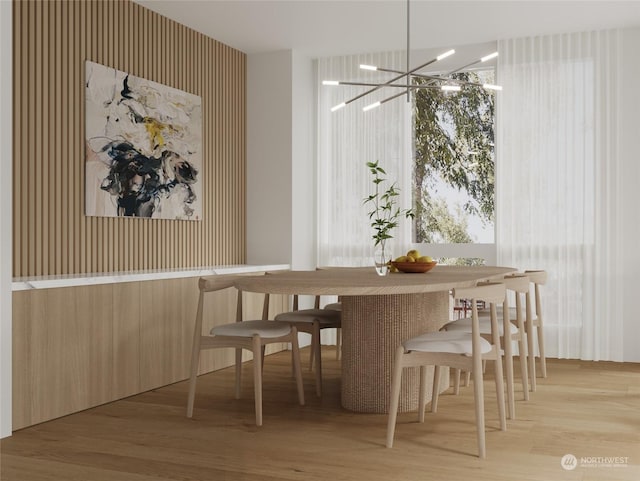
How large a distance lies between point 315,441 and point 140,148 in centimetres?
273

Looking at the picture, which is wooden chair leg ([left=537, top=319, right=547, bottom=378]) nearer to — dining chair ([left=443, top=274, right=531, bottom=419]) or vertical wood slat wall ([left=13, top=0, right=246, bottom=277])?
dining chair ([left=443, top=274, right=531, bottom=419])

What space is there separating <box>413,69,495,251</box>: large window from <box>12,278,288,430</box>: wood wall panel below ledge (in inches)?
95.8

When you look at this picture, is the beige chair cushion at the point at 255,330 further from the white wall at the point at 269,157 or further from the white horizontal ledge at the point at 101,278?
the white wall at the point at 269,157

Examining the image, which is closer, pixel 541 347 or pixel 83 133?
pixel 83 133

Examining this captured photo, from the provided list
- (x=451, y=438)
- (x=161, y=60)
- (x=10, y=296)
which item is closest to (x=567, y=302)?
(x=451, y=438)

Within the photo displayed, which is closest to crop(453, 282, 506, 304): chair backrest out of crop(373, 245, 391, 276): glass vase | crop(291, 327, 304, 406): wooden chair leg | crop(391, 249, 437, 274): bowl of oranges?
crop(373, 245, 391, 276): glass vase

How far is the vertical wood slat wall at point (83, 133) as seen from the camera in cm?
424

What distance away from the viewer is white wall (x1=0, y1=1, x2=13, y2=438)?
355cm

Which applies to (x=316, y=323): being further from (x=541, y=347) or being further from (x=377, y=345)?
(x=541, y=347)

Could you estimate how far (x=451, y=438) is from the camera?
3475mm

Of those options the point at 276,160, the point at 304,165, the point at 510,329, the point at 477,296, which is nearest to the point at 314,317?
the point at 510,329

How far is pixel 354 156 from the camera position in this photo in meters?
6.75

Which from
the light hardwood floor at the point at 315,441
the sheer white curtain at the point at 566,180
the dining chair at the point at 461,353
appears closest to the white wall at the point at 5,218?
the light hardwood floor at the point at 315,441

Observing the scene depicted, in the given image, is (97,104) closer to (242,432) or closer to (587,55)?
(242,432)
